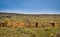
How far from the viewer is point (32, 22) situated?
4.91 m

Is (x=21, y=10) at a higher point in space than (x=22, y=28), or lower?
higher

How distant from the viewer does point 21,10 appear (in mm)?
4941

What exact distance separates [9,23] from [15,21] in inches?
8.4

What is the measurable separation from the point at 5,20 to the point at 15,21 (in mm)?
337

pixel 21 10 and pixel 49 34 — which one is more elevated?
pixel 21 10

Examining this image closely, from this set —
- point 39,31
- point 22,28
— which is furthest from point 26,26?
point 39,31

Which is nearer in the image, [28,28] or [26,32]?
[26,32]

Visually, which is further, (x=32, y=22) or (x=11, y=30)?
(x=32, y=22)

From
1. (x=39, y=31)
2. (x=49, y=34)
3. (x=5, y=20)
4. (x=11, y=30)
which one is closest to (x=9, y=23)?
(x=5, y=20)

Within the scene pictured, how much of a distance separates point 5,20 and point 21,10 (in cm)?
63

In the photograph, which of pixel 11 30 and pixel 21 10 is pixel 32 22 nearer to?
pixel 21 10

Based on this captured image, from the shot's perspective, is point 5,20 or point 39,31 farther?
point 5,20

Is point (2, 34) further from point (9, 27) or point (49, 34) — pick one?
point (49, 34)

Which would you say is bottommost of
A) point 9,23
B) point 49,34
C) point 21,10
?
point 49,34
